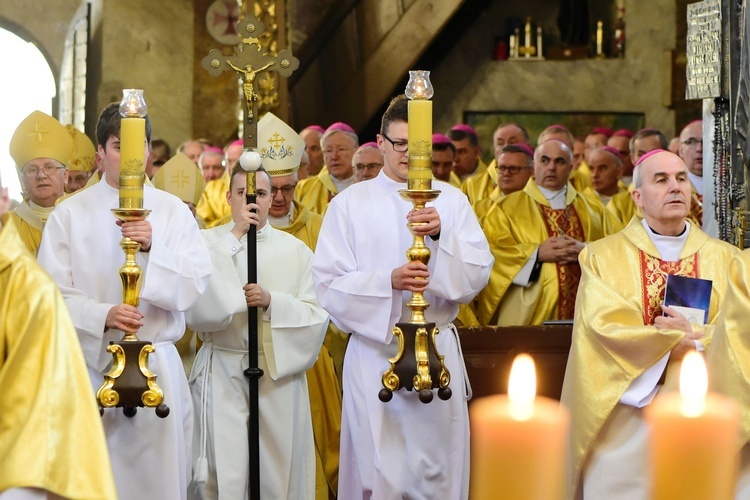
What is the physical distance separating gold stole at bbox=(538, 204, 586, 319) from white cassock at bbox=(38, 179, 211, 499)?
126 inches

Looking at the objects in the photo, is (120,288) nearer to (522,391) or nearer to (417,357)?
(417,357)

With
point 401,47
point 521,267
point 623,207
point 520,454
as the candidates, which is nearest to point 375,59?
point 401,47

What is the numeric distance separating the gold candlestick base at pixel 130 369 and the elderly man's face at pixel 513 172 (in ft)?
14.2

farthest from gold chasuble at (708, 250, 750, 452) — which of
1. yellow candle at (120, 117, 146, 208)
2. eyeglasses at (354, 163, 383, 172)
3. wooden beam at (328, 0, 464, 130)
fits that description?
wooden beam at (328, 0, 464, 130)

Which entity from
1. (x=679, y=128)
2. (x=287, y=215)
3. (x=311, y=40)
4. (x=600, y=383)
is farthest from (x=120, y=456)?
(x=679, y=128)

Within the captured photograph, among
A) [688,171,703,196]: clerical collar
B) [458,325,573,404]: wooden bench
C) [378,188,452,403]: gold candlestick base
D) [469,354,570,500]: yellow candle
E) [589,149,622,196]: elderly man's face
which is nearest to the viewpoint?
[469,354,570,500]: yellow candle

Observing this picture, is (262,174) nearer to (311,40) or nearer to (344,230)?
(344,230)

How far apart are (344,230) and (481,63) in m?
9.49

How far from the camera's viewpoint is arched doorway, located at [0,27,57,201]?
15352 millimetres

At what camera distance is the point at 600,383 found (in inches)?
203

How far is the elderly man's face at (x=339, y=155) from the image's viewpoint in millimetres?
9195

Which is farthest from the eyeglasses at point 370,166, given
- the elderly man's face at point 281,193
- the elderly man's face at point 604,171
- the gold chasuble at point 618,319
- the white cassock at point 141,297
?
the white cassock at point 141,297

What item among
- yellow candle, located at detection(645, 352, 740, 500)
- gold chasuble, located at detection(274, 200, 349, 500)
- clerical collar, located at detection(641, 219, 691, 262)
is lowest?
gold chasuble, located at detection(274, 200, 349, 500)

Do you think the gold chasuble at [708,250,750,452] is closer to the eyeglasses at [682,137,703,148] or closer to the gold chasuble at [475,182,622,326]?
the gold chasuble at [475,182,622,326]
